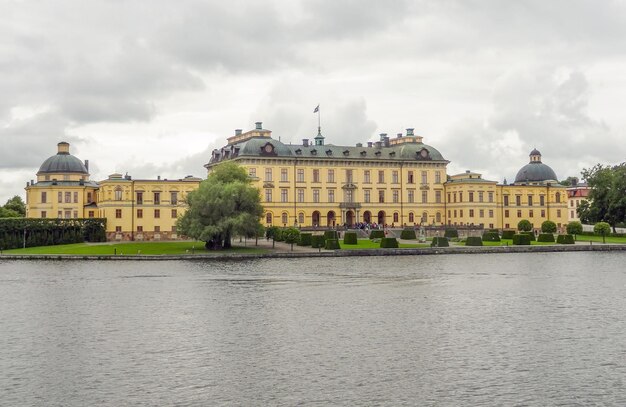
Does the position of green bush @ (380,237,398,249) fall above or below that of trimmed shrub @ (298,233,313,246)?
below

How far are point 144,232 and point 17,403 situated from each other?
276 ft

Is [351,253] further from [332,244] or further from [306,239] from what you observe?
[306,239]

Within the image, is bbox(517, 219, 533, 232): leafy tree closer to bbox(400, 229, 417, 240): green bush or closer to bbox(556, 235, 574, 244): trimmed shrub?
bbox(556, 235, 574, 244): trimmed shrub

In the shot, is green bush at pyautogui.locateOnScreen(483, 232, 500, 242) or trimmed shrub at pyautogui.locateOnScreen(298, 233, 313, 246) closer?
trimmed shrub at pyautogui.locateOnScreen(298, 233, 313, 246)

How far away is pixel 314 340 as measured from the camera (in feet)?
104

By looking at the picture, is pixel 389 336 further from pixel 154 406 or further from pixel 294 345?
pixel 154 406

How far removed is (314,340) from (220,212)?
167ft

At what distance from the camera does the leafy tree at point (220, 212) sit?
8056 centimetres

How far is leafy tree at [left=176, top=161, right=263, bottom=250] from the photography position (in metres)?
80.6

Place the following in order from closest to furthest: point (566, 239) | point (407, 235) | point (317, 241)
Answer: point (317, 241) < point (566, 239) < point (407, 235)

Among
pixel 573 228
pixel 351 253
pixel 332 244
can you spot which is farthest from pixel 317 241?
pixel 573 228

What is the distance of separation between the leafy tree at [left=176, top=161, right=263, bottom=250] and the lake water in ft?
74.5

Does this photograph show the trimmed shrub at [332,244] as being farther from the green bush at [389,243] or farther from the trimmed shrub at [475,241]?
the trimmed shrub at [475,241]

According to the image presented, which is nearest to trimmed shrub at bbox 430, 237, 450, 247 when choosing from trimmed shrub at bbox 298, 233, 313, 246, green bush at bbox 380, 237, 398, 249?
green bush at bbox 380, 237, 398, 249
